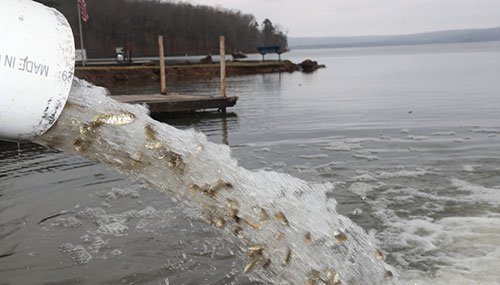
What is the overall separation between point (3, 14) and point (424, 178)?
24.2 ft

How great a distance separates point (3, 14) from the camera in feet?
6.71

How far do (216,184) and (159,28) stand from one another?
451ft

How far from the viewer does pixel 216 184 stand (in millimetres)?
2748

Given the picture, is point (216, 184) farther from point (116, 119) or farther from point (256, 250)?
point (116, 119)

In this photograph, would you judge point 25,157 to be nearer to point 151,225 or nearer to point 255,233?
point 151,225

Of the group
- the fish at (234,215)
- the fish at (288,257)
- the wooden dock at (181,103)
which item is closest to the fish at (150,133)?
the fish at (234,215)

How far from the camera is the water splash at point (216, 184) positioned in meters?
2.59

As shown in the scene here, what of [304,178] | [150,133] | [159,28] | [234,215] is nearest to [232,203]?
[234,215]

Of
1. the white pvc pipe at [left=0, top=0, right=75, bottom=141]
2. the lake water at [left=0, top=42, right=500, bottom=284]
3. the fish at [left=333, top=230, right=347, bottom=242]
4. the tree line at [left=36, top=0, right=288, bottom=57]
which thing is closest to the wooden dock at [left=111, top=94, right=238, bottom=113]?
the lake water at [left=0, top=42, right=500, bottom=284]

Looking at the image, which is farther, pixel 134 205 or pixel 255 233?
pixel 134 205

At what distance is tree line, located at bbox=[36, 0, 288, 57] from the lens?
407ft

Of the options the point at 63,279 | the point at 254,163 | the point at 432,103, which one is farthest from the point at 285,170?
the point at 432,103

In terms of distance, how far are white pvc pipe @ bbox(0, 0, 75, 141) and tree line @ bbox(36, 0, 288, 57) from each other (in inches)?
4600

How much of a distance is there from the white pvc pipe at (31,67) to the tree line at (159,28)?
117m
